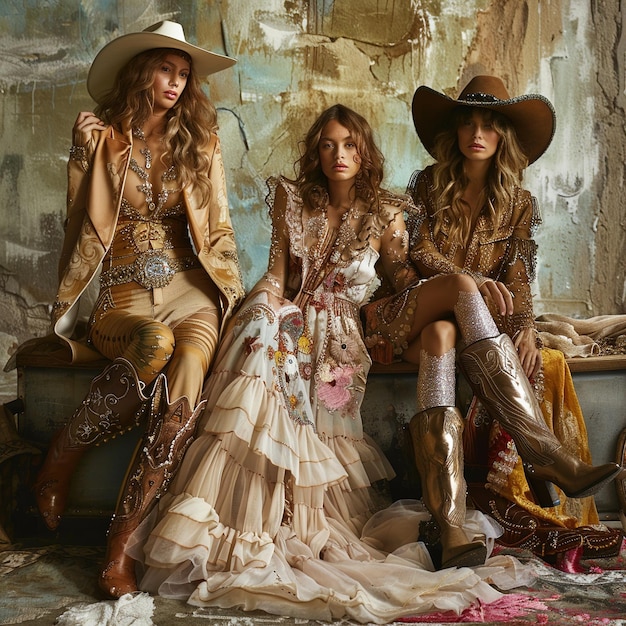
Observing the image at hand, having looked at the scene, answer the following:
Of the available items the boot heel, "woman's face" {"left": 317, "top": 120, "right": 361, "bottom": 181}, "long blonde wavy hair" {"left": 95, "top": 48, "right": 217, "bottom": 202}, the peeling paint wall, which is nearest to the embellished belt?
"long blonde wavy hair" {"left": 95, "top": 48, "right": 217, "bottom": 202}

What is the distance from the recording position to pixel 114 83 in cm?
372

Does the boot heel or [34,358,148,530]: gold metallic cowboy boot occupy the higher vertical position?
[34,358,148,530]: gold metallic cowboy boot

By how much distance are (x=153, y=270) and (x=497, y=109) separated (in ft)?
5.24

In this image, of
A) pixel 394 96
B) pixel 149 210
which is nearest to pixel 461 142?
pixel 149 210

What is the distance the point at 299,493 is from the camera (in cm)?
307

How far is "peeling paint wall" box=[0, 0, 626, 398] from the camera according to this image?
19.7ft

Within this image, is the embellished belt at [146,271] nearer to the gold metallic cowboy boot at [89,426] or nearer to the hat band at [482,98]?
the gold metallic cowboy boot at [89,426]

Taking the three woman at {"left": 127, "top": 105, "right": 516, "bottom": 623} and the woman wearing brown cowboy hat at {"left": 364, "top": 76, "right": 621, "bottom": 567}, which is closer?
the three woman at {"left": 127, "top": 105, "right": 516, "bottom": 623}

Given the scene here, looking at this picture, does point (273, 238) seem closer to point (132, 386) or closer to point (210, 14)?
point (132, 386)

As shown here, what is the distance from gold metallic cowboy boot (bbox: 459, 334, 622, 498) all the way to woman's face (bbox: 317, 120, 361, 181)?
0.90 m

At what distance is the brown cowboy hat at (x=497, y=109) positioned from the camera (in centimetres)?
363

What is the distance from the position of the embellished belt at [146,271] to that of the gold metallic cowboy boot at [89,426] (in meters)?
0.44

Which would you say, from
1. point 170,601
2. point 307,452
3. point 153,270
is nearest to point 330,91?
point 153,270

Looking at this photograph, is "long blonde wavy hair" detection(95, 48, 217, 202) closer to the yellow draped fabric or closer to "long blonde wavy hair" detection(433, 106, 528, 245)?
"long blonde wavy hair" detection(433, 106, 528, 245)
